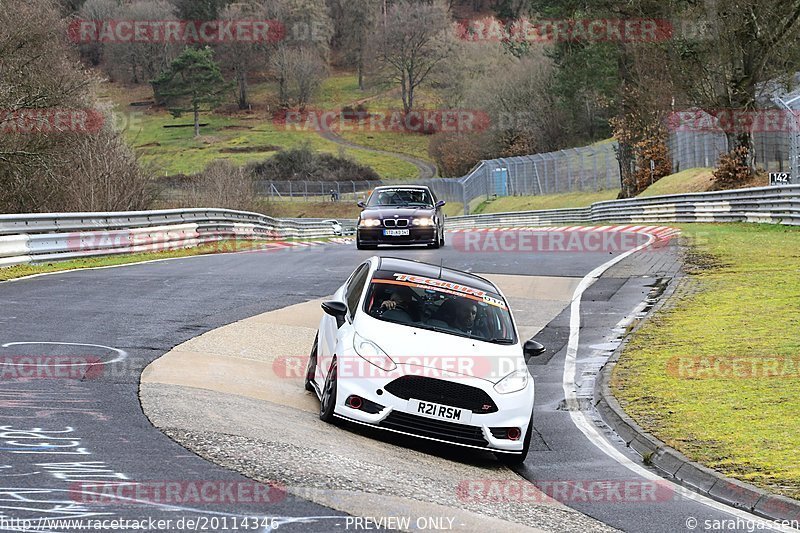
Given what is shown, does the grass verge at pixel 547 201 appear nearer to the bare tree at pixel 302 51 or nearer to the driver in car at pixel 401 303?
the driver in car at pixel 401 303

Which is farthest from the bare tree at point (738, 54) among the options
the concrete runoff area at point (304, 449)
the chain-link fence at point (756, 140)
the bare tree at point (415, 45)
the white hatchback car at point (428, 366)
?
the bare tree at point (415, 45)

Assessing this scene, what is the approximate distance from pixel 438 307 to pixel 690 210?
31739 mm

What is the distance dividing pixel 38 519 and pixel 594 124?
86.4 meters

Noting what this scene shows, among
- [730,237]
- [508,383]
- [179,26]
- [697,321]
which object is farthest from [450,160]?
[508,383]

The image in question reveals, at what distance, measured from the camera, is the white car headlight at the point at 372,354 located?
31.3 feet

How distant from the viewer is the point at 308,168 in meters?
113

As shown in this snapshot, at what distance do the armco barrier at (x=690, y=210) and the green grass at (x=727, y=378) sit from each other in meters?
9.90

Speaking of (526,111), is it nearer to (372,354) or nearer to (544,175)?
(544,175)

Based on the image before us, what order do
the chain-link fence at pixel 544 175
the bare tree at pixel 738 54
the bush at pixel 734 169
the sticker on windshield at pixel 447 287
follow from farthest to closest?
the chain-link fence at pixel 544 175 → the bush at pixel 734 169 → the bare tree at pixel 738 54 → the sticker on windshield at pixel 447 287

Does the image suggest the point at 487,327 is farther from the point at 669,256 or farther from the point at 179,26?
the point at 179,26

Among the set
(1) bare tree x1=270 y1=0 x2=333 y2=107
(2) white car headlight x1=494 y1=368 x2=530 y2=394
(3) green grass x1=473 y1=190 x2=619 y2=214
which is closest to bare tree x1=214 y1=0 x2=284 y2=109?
(1) bare tree x1=270 y1=0 x2=333 y2=107

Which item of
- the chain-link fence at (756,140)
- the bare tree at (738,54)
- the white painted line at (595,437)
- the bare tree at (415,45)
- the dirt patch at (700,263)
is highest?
the bare tree at (415,45)

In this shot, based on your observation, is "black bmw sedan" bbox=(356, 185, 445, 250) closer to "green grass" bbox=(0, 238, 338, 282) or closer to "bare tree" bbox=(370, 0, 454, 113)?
"green grass" bbox=(0, 238, 338, 282)

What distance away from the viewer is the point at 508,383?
971 centimetres
